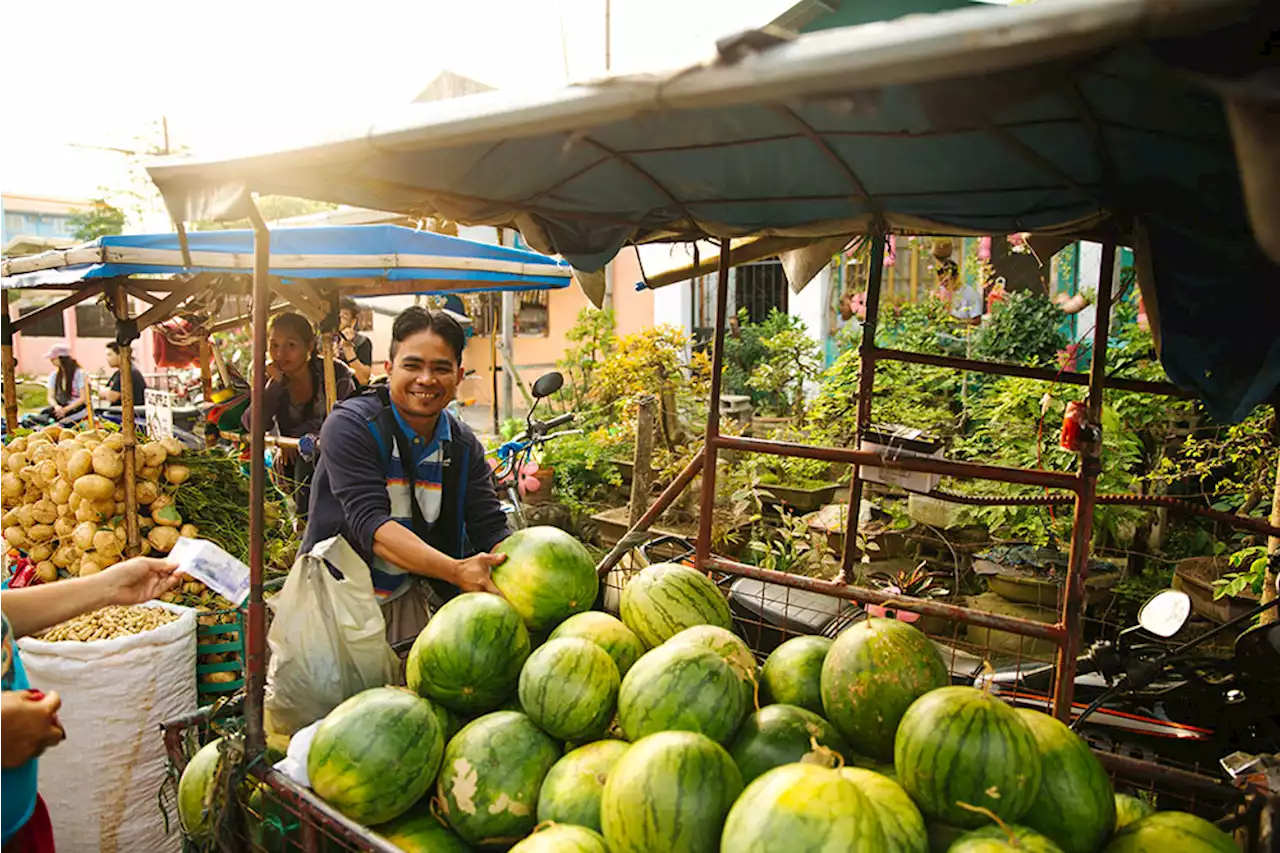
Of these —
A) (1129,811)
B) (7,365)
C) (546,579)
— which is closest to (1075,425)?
(1129,811)

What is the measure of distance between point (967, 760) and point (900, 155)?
4.76ft

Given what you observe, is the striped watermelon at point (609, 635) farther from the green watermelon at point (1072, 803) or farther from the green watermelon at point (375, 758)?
the green watermelon at point (1072, 803)

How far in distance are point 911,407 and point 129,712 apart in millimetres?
6367

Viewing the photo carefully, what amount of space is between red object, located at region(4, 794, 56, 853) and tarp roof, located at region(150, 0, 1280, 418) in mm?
1783

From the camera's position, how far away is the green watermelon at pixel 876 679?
1762 millimetres

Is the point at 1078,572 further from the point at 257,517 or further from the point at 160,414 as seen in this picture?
the point at 160,414

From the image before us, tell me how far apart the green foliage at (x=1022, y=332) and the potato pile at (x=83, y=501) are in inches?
281

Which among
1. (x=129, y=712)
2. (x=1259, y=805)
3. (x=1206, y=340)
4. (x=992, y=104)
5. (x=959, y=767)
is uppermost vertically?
(x=992, y=104)

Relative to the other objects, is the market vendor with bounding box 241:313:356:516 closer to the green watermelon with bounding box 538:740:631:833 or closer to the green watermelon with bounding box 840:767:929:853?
the green watermelon with bounding box 538:740:631:833

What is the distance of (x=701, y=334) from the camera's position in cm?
1337

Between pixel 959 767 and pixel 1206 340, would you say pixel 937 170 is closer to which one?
pixel 1206 340

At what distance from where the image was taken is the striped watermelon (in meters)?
2.06

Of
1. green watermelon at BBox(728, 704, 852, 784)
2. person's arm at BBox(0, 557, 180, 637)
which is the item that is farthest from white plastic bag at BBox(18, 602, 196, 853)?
green watermelon at BBox(728, 704, 852, 784)

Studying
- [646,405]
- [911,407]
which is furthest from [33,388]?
[911,407]
